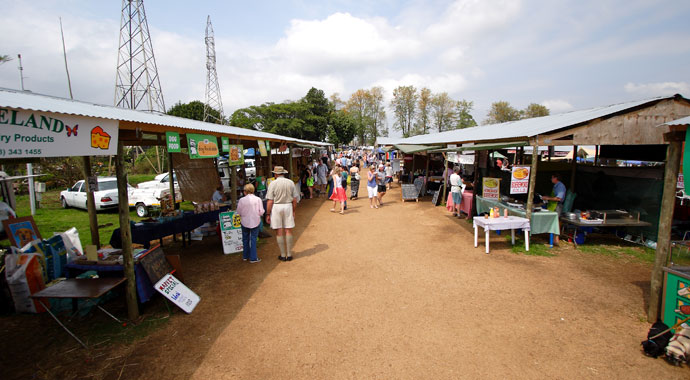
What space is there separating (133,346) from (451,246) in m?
6.37

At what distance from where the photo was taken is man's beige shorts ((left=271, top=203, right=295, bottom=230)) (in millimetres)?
6316

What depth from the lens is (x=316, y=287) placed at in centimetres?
538

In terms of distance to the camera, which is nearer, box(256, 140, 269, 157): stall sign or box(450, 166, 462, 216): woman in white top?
box(256, 140, 269, 157): stall sign

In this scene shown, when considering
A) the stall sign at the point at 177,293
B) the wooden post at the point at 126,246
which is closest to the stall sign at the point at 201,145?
the wooden post at the point at 126,246

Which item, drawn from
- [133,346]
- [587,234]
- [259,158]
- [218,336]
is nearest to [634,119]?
[587,234]

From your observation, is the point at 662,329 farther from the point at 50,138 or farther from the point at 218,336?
the point at 50,138

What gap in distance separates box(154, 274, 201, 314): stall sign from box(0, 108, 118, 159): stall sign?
198cm

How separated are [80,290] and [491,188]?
9.19 m

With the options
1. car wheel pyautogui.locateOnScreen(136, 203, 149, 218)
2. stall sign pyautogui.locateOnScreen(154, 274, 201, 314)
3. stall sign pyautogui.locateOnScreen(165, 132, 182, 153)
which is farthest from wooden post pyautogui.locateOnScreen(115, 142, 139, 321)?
car wheel pyautogui.locateOnScreen(136, 203, 149, 218)

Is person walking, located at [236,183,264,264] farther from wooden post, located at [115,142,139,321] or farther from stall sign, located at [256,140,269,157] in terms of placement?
stall sign, located at [256,140,269,157]

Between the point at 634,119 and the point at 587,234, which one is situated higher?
the point at 634,119

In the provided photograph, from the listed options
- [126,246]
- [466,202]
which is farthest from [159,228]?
[466,202]

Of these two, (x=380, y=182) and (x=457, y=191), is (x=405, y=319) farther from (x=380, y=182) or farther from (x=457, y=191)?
(x=380, y=182)

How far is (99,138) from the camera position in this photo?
366cm
